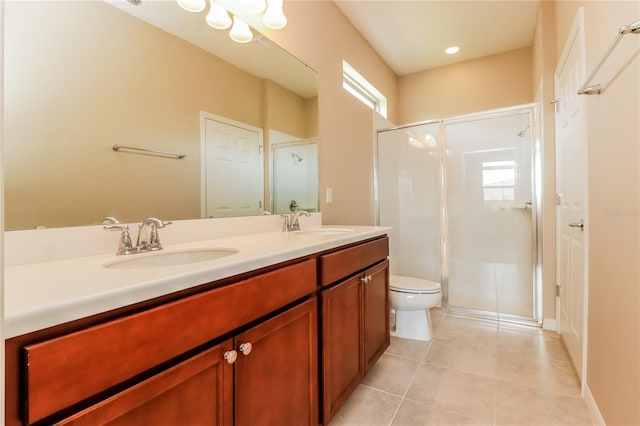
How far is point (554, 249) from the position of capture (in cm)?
235

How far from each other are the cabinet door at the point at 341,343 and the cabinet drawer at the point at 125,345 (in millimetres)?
432

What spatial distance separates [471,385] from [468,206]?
67.1 inches

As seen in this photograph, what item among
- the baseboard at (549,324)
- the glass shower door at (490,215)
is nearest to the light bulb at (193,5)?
the glass shower door at (490,215)

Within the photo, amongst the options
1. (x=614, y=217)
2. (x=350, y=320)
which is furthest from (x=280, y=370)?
(x=614, y=217)

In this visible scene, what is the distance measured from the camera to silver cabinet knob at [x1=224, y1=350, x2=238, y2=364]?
0.79 meters

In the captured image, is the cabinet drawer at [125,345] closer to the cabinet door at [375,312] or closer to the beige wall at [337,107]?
the cabinet door at [375,312]

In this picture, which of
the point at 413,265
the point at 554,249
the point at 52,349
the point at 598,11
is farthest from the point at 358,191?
the point at 52,349

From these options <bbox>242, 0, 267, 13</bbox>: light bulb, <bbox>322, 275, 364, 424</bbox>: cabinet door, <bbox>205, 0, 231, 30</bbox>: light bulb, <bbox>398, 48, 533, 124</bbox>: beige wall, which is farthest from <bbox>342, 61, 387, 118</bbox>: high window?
<bbox>322, 275, 364, 424</bbox>: cabinet door

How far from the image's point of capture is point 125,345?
588mm

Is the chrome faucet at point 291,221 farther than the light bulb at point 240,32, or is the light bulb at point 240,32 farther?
the chrome faucet at point 291,221

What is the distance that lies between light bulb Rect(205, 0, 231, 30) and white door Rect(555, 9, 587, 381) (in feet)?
5.79

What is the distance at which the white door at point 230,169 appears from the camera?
Answer: 1.41 meters

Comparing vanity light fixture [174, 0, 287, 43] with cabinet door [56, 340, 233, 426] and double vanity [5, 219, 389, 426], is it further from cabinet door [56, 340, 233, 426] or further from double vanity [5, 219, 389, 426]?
cabinet door [56, 340, 233, 426]

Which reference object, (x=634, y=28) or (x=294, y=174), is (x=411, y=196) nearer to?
(x=294, y=174)
